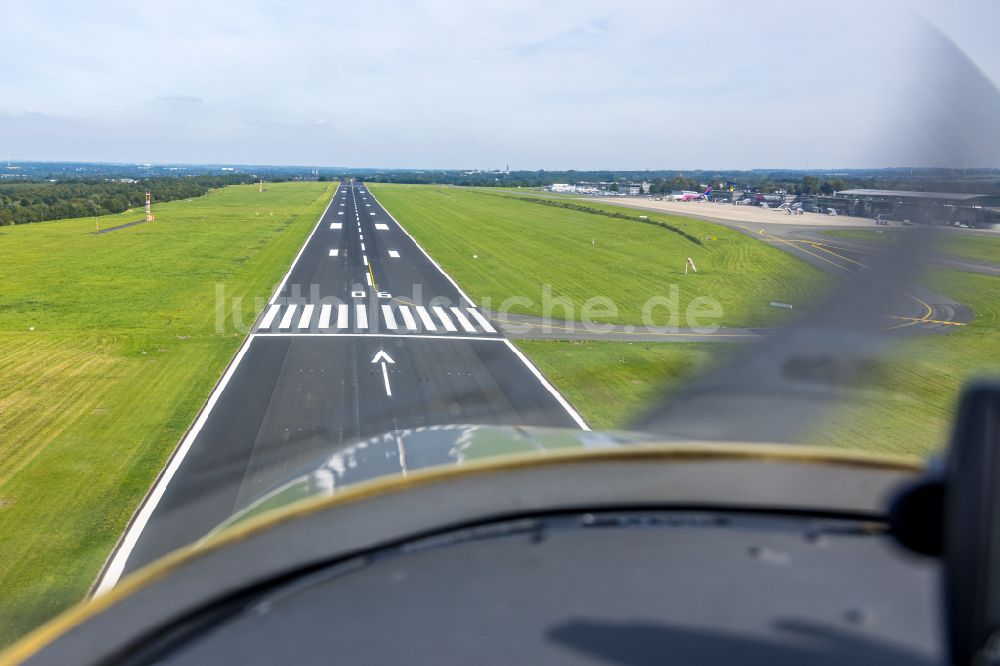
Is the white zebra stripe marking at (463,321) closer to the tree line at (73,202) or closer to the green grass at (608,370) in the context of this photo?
the green grass at (608,370)

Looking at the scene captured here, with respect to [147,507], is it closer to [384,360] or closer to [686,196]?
[384,360]

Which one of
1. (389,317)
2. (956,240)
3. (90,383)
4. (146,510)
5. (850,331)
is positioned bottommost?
(146,510)

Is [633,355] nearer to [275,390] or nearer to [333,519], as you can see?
[275,390]

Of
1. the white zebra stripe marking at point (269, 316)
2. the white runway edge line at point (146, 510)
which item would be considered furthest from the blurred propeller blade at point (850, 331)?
the white zebra stripe marking at point (269, 316)

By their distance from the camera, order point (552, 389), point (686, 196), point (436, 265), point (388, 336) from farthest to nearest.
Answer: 1. point (686, 196)
2. point (436, 265)
3. point (388, 336)
4. point (552, 389)

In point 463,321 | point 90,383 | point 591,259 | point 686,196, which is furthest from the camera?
point 686,196

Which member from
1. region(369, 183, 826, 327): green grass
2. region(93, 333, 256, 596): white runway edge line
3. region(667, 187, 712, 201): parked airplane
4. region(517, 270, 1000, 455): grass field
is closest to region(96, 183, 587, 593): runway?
region(93, 333, 256, 596): white runway edge line

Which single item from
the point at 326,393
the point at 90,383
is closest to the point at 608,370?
the point at 326,393
